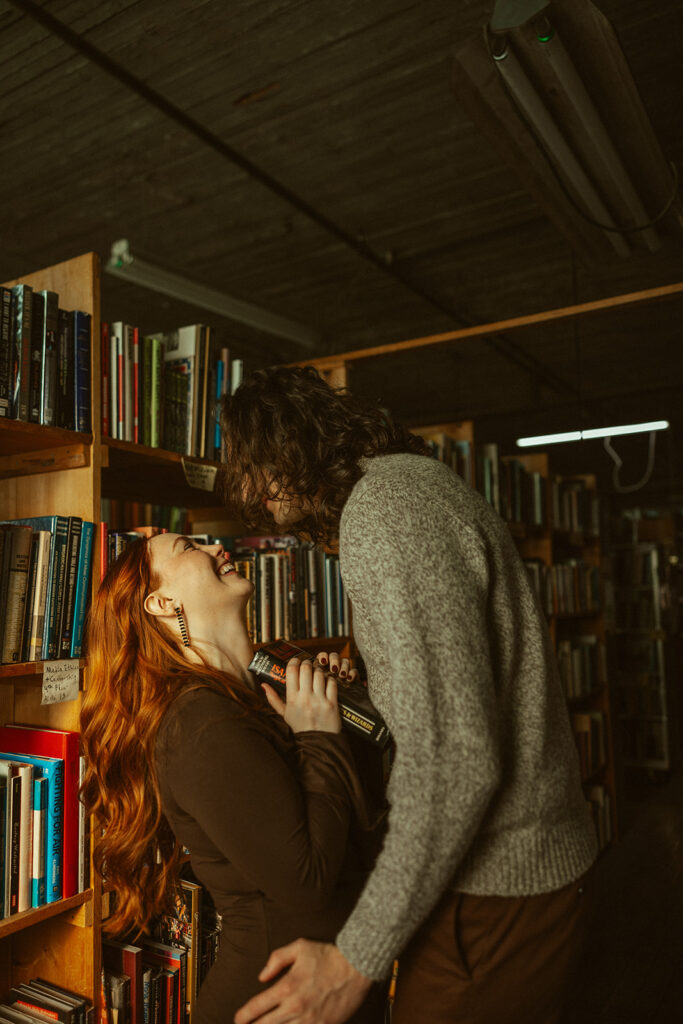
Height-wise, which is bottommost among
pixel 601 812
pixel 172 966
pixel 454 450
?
pixel 601 812

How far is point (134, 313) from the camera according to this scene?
4949 millimetres

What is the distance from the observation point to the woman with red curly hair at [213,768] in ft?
3.35

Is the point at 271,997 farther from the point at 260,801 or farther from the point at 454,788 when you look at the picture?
the point at 454,788

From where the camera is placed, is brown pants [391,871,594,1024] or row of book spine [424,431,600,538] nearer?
brown pants [391,871,594,1024]

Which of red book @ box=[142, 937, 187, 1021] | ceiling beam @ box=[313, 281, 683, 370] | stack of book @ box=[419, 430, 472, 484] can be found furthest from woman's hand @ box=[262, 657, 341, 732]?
stack of book @ box=[419, 430, 472, 484]

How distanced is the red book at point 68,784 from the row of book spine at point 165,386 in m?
0.67

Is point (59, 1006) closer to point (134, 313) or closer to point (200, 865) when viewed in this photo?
point (200, 865)

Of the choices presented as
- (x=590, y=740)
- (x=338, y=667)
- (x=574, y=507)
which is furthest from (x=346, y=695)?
(x=574, y=507)

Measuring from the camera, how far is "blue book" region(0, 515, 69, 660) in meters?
1.52

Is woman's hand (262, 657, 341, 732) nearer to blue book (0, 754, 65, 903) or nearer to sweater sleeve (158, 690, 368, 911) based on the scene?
sweater sleeve (158, 690, 368, 911)

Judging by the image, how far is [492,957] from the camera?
98 cm

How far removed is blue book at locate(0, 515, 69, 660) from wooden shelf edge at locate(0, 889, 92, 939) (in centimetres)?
47

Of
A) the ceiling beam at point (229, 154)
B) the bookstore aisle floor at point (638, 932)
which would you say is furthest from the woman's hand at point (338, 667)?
the ceiling beam at point (229, 154)

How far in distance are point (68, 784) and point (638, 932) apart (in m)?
2.85
